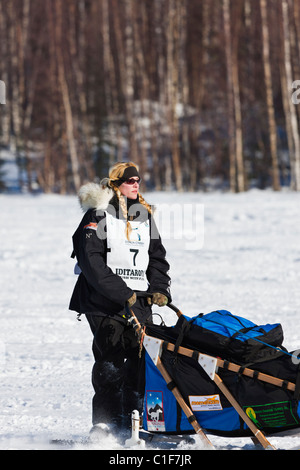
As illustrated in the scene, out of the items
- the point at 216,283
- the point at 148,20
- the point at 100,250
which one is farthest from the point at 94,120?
the point at 100,250

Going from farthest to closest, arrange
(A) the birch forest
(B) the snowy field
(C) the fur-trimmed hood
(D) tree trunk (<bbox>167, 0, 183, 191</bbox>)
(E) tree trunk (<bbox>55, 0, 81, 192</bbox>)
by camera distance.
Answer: (A) the birch forest → (E) tree trunk (<bbox>55, 0, 81, 192</bbox>) → (D) tree trunk (<bbox>167, 0, 183, 191</bbox>) → (B) the snowy field → (C) the fur-trimmed hood

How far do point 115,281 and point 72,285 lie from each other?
597 cm

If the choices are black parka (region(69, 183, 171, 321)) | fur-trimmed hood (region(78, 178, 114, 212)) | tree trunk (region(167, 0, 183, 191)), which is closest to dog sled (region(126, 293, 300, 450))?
black parka (region(69, 183, 171, 321))

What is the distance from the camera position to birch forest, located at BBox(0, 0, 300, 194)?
21.2m

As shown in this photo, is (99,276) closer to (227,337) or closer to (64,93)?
(227,337)

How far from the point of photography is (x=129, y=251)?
412cm

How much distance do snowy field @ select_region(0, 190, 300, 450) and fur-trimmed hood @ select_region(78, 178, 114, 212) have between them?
139cm

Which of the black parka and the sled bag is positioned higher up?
the black parka

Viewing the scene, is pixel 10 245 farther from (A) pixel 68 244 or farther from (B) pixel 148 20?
(B) pixel 148 20

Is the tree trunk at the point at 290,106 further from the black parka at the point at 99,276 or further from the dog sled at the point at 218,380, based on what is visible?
the dog sled at the point at 218,380

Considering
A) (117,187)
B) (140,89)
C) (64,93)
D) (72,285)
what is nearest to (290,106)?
(140,89)

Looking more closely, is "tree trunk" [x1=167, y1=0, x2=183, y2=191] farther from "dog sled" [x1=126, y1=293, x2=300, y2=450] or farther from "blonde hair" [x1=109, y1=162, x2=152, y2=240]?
"dog sled" [x1=126, y1=293, x2=300, y2=450]

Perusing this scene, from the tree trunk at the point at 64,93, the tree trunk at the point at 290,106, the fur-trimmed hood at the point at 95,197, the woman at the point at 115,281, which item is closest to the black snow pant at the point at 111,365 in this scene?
the woman at the point at 115,281
